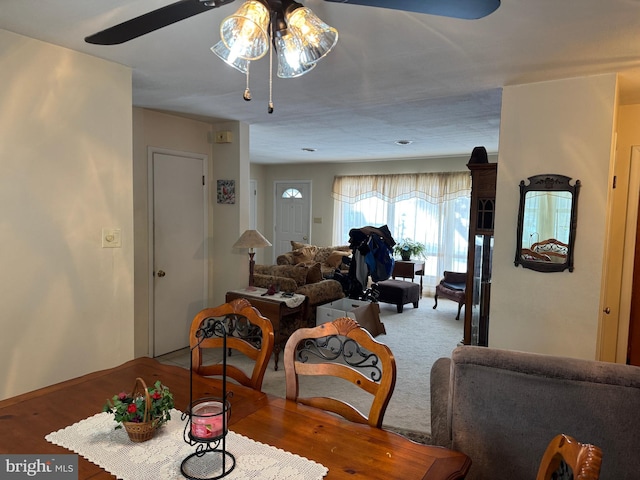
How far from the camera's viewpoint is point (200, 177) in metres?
4.36

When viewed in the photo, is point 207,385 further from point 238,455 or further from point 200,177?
point 200,177

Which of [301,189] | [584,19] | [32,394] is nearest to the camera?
[32,394]

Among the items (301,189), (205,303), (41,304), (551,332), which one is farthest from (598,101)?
(301,189)

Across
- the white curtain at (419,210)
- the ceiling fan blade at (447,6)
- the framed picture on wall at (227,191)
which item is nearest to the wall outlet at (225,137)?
the framed picture on wall at (227,191)

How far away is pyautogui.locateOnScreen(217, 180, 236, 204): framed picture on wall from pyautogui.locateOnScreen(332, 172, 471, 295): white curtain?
3907 mm

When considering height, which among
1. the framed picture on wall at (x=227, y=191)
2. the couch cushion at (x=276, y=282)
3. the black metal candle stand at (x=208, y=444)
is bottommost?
the couch cushion at (x=276, y=282)

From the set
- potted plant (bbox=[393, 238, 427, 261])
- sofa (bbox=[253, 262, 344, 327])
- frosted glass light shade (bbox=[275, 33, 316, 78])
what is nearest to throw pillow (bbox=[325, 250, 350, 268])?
potted plant (bbox=[393, 238, 427, 261])

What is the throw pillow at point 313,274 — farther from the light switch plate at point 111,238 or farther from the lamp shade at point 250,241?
the light switch plate at point 111,238

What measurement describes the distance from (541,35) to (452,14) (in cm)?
112

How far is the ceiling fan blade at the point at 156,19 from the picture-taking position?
49.1 inches

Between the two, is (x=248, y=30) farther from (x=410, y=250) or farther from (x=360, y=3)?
(x=410, y=250)

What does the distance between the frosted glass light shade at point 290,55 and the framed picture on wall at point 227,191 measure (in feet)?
9.65

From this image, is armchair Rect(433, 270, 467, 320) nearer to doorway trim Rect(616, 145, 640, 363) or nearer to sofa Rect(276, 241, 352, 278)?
sofa Rect(276, 241, 352, 278)

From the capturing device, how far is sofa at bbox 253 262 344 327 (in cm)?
432
